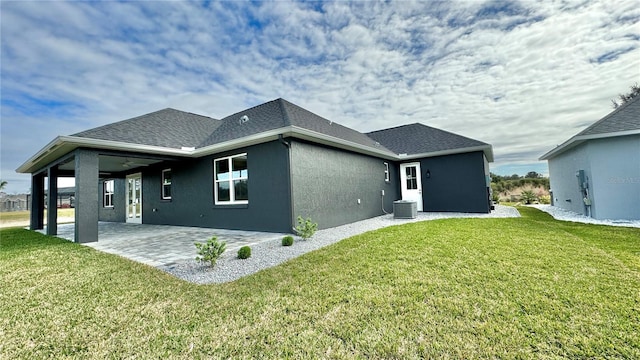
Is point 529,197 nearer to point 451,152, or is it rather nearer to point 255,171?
point 451,152

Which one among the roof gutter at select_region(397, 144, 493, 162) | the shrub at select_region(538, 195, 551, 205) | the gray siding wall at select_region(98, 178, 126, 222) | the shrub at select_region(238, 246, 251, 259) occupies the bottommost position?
the shrub at select_region(538, 195, 551, 205)

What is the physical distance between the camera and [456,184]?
38.8 feet

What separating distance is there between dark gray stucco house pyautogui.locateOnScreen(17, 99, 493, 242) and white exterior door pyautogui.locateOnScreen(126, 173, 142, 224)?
53mm

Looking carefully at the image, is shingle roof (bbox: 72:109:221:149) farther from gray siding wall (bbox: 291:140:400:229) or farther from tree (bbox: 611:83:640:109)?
tree (bbox: 611:83:640:109)

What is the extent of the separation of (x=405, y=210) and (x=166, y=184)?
10.6 m

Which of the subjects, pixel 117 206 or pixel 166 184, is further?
pixel 117 206

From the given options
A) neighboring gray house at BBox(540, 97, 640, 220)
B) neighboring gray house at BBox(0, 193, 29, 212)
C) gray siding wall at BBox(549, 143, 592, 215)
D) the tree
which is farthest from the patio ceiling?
the tree

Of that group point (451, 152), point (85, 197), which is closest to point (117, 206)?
point (85, 197)

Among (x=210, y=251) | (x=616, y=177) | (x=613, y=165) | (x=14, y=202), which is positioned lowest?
(x=210, y=251)

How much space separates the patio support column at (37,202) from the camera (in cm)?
1191

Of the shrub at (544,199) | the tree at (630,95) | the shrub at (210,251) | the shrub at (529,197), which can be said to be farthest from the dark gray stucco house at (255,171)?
the tree at (630,95)

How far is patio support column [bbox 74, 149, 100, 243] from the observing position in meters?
7.10

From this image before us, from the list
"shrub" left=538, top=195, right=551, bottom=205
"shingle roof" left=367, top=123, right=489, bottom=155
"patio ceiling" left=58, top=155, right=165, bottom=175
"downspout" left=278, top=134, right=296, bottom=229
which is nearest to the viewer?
"downspout" left=278, top=134, right=296, bottom=229

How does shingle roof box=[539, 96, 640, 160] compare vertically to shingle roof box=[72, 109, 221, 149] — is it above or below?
below
